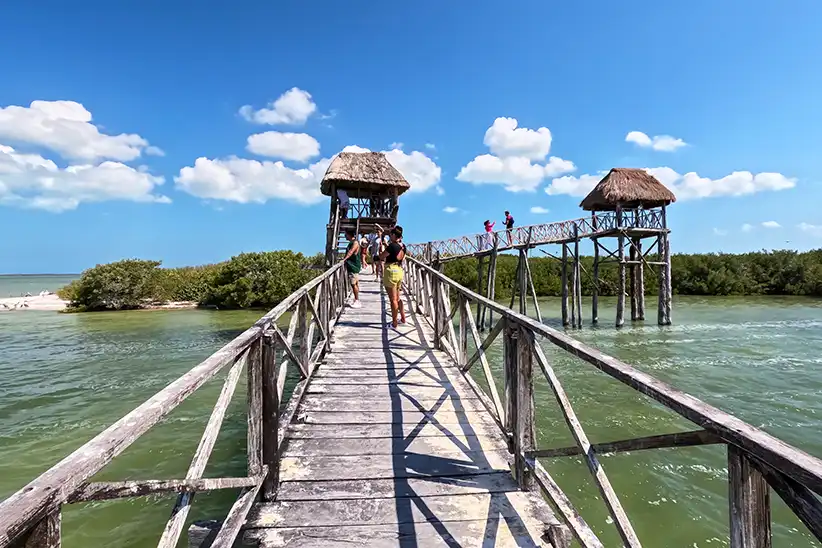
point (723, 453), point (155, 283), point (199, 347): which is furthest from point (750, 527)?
point (155, 283)

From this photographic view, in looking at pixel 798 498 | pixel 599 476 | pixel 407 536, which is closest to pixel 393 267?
pixel 407 536

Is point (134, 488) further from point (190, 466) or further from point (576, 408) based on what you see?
point (576, 408)

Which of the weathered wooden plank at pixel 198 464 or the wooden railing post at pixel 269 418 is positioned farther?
the wooden railing post at pixel 269 418

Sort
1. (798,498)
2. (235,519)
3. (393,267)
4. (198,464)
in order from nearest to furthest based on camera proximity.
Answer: (798,498), (198,464), (235,519), (393,267)

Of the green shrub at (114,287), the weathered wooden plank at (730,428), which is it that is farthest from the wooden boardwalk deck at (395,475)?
the green shrub at (114,287)

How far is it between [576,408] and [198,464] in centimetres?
754

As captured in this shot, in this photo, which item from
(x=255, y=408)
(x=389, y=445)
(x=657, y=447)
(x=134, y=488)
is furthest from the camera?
(x=389, y=445)

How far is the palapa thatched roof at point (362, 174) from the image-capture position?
61.8 feet

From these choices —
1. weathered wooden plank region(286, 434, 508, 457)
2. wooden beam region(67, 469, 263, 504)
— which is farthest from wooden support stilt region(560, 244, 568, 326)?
wooden beam region(67, 469, 263, 504)

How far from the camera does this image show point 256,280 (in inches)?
1019

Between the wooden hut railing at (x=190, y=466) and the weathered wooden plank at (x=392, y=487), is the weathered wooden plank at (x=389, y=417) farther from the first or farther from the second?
the weathered wooden plank at (x=392, y=487)

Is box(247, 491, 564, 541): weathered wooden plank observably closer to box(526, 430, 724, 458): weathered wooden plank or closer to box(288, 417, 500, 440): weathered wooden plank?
box(526, 430, 724, 458): weathered wooden plank

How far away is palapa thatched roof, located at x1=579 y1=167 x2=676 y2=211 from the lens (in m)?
19.1

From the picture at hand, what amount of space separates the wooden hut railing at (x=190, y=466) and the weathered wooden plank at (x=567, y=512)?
1.63m
